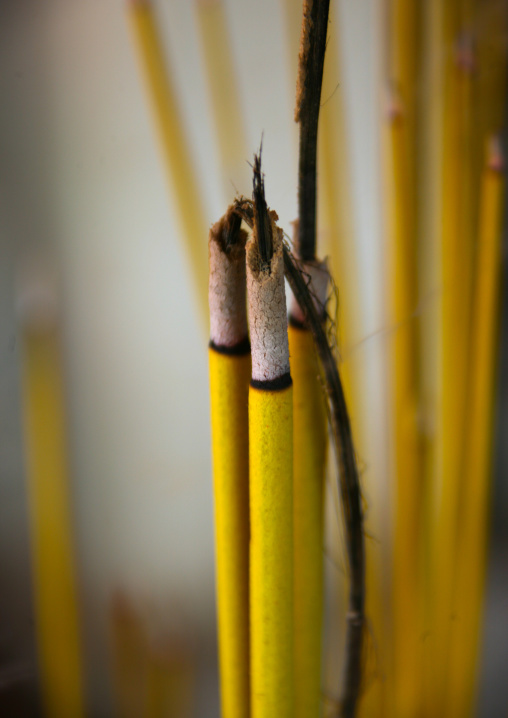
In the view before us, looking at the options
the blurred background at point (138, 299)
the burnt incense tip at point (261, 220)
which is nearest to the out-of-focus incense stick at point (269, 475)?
the burnt incense tip at point (261, 220)

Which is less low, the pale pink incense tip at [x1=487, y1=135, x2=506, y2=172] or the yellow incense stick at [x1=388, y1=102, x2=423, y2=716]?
the pale pink incense tip at [x1=487, y1=135, x2=506, y2=172]

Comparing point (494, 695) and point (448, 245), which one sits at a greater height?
point (448, 245)

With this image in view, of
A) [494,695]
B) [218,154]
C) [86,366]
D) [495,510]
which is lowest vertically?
[494,695]

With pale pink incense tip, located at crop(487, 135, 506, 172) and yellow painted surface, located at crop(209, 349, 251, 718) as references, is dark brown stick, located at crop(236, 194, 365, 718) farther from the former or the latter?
pale pink incense tip, located at crop(487, 135, 506, 172)

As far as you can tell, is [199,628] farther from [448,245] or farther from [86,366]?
[448,245]

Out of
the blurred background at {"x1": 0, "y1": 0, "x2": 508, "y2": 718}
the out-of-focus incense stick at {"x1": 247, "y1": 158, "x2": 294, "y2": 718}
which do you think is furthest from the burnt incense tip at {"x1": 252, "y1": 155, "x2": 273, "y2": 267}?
the blurred background at {"x1": 0, "y1": 0, "x2": 508, "y2": 718}

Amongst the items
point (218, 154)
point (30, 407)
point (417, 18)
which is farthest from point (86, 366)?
point (417, 18)

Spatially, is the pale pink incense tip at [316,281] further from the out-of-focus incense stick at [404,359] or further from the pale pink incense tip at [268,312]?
the out-of-focus incense stick at [404,359]

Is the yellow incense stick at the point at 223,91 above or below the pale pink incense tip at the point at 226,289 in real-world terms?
above
